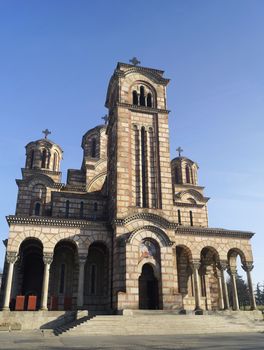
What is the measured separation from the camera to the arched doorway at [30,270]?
2298 centimetres

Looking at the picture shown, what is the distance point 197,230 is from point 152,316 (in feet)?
25.3

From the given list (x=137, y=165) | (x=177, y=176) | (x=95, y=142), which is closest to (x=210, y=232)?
(x=137, y=165)

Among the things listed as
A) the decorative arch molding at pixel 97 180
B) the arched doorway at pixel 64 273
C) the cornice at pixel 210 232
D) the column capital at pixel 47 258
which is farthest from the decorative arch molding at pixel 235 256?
the decorative arch molding at pixel 97 180

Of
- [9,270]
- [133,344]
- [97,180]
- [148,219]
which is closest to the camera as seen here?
[133,344]

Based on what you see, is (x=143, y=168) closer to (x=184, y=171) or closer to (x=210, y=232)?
(x=210, y=232)

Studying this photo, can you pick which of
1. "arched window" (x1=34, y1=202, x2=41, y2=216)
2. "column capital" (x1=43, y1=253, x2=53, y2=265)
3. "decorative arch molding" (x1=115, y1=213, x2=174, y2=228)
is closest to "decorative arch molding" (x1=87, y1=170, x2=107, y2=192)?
"arched window" (x1=34, y1=202, x2=41, y2=216)

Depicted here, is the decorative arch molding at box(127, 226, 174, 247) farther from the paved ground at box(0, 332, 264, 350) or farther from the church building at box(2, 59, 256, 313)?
the paved ground at box(0, 332, 264, 350)

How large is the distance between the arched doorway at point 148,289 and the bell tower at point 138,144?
13.3 feet

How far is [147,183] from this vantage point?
23.4 m

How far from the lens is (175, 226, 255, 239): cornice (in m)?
23.1

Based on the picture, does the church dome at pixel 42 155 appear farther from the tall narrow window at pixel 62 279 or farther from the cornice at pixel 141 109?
the tall narrow window at pixel 62 279

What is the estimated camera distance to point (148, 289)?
21.5 m

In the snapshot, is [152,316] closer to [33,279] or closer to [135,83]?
[33,279]

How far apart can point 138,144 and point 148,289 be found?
1029 centimetres
